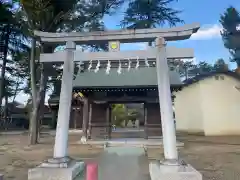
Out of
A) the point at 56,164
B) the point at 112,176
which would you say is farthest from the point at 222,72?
the point at 56,164

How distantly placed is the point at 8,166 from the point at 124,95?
8342 mm

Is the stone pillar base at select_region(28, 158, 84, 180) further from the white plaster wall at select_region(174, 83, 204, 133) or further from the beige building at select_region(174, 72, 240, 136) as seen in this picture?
the white plaster wall at select_region(174, 83, 204, 133)

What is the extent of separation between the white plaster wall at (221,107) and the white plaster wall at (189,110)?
68cm

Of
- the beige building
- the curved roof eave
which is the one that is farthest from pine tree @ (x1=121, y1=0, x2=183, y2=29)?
the curved roof eave

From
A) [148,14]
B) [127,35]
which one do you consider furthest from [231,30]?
[127,35]

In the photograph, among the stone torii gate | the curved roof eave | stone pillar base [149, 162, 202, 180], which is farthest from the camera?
the curved roof eave

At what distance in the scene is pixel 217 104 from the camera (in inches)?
730

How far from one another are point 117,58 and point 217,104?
14904 mm

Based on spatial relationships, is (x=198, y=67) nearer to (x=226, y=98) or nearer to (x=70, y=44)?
(x=226, y=98)

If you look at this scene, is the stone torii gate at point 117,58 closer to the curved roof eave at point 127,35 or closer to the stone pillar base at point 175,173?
the curved roof eave at point 127,35

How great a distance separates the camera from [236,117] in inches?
717

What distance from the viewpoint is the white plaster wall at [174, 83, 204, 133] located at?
1956 cm

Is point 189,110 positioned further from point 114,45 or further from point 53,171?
point 53,171

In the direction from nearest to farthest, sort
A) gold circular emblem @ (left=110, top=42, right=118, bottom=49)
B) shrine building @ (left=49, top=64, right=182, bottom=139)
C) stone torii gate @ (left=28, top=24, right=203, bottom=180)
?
stone torii gate @ (left=28, top=24, right=203, bottom=180) → gold circular emblem @ (left=110, top=42, right=118, bottom=49) → shrine building @ (left=49, top=64, right=182, bottom=139)
